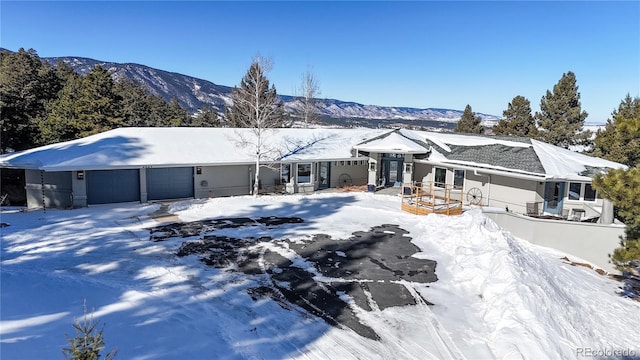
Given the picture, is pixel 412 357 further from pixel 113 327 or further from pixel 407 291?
pixel 113 327

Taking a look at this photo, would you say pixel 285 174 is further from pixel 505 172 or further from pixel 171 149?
pixel 505 172

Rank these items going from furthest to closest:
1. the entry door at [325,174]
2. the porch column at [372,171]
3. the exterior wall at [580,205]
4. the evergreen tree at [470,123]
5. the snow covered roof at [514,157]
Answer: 1. the evergreen tree at [470,123]
2. the entry door at [325,174]
3. the porch column at [372,171]
4. the exterior wall at [580,205]
5. the snow covered roof at [514,157]

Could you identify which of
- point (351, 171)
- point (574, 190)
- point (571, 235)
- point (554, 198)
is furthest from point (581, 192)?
point (351, 171)

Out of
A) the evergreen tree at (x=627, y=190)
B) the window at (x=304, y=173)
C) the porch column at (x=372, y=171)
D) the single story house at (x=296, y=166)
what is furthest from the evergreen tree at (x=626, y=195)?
the window at (x=304, y=173)

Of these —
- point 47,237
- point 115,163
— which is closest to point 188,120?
point 115,163

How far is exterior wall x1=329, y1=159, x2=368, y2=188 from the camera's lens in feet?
83.7

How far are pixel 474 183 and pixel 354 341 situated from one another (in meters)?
16.9

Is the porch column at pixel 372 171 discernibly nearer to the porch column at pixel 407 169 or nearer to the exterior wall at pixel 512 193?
the porch column at pixel 407 169

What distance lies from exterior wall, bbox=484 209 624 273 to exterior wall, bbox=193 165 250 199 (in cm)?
1341

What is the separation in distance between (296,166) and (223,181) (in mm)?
4536

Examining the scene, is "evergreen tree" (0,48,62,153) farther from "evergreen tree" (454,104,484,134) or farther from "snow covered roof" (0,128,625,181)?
"evergreen tree" (454,104,484,134)

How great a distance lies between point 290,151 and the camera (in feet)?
79.0

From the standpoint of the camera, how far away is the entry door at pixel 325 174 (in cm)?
2500

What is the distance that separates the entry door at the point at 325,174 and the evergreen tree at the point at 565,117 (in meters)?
19.1
